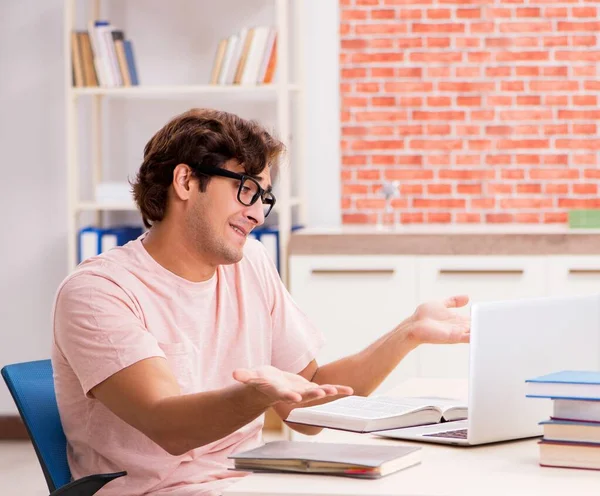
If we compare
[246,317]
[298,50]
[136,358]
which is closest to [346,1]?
[298,50]

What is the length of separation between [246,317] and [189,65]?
2922 mm

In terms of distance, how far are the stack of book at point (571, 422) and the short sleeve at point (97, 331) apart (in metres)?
0.68

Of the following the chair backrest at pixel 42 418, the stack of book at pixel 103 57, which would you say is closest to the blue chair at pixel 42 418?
the chair backrest at pixel 42 418

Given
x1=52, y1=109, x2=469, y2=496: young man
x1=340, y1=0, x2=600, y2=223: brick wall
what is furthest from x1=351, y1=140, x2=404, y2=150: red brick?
x1=52, y1=109, x2=469, y2=496: young man

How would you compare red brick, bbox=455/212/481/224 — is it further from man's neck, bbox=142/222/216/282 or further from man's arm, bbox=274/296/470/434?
man's neck, bbox=142/222/216/282

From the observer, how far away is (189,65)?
4793 millimetres

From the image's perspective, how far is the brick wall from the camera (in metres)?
4.71

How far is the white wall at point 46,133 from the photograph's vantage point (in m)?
4.81

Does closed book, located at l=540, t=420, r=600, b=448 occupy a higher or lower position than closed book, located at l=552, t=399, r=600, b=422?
lower

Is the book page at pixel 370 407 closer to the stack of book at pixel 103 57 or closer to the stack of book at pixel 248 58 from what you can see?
the stack of book at pixel 248 58

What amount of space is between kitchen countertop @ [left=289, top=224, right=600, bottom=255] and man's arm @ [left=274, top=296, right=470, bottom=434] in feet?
6.30

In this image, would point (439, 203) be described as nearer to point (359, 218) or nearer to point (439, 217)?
point (439, 217)

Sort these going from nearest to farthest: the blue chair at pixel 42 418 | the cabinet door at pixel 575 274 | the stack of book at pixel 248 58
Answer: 1. the blue chair at pixel 42 418
2. the cabinet door at pixel 575 274
3. the stack of book at pixel 248 58

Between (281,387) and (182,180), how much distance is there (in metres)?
0.70
